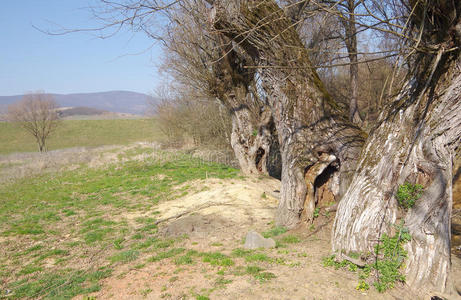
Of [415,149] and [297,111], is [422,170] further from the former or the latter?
[297,111]

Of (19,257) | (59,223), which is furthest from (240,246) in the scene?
(59,223)

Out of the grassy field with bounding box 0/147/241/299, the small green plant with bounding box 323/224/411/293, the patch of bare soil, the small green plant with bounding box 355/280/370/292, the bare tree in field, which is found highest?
the bare tree in field

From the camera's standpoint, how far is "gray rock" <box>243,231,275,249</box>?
486 cm

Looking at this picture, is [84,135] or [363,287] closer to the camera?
[363,287]

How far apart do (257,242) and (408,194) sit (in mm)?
2340

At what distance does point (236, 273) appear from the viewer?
4.02 metres

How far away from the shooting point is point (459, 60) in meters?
3.32

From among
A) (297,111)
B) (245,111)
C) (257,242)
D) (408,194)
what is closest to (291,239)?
(257,242)

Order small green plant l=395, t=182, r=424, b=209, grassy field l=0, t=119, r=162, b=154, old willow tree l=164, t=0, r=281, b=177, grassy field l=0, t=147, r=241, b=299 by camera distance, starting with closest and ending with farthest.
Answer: small green plant l=395, t=182, r=424, b=209 < grassy field l=0, t=147, r=241, b=299 < old willow tree l=164, t=0, r=281, b=177 < grassy field l=0, t=119, r=162, b=154

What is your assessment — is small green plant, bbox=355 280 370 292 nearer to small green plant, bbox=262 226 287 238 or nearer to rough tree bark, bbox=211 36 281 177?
small green plant, bbox=262 226 287 238

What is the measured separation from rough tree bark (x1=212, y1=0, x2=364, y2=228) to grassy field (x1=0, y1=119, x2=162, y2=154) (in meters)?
31.9

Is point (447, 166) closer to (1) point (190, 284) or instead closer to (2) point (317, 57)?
(1) point (190, 284)

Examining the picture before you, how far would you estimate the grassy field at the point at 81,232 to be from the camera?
4785 mm

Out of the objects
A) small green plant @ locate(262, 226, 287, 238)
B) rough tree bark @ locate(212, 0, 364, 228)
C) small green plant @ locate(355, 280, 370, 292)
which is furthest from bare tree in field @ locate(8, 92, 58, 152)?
small green plant @ locate(355, 280, 370, 292)
